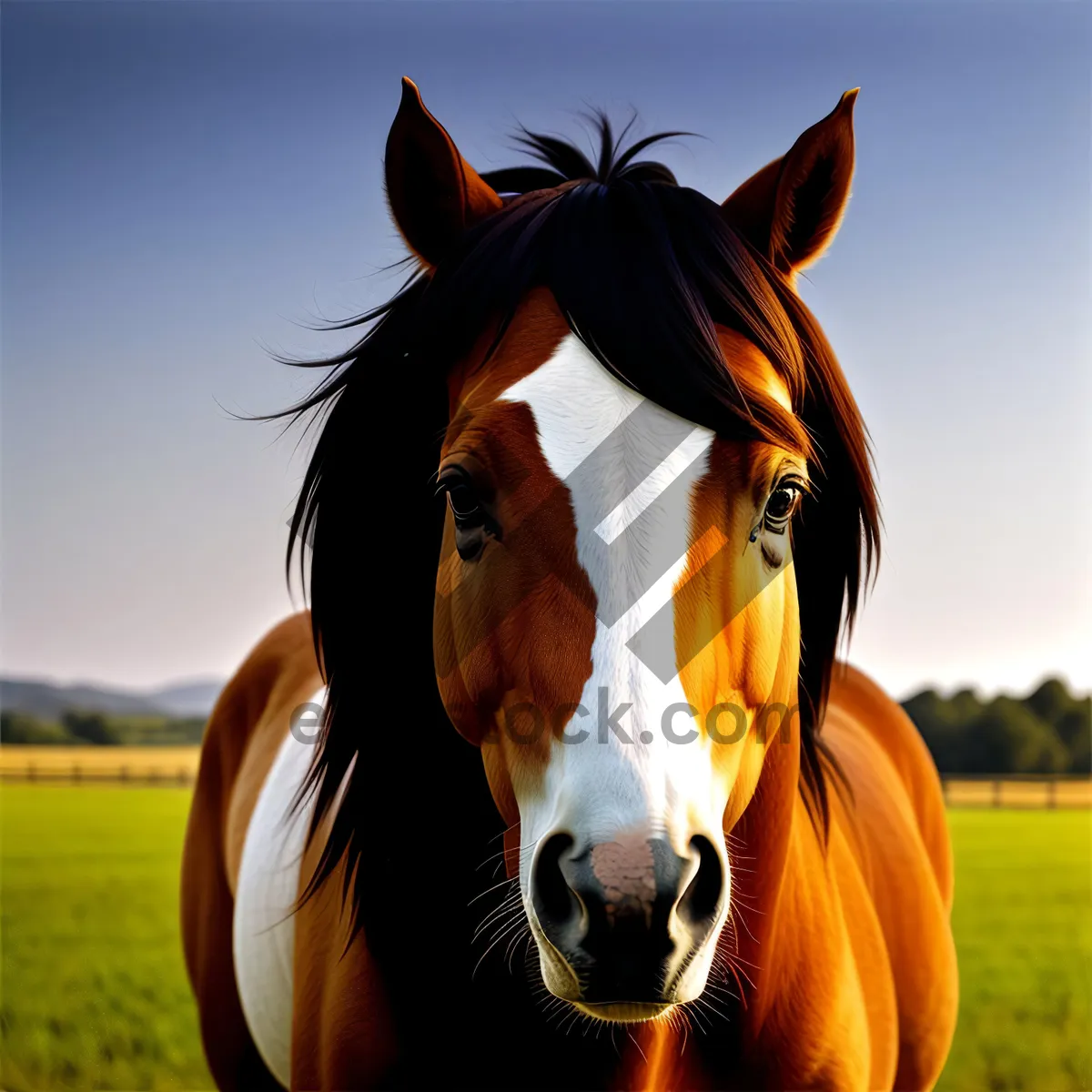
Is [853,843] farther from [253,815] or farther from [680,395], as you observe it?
[253,815]

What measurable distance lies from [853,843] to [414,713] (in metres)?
1.52

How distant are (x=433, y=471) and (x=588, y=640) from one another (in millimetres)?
746

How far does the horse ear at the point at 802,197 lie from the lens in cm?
222

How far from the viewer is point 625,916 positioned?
1473 millimetres

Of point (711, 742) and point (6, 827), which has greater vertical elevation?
point (711, 742)

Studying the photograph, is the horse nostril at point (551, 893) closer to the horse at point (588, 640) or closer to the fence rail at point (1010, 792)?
the horse at point (588, 640)

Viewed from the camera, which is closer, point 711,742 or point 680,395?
point 711,742

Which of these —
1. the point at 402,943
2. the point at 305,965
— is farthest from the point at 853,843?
the point at 305,965

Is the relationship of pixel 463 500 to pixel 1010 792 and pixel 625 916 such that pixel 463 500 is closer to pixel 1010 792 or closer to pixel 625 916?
pixel 625 916

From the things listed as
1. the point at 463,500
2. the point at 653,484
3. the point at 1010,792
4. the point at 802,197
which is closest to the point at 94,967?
the point at 463,500

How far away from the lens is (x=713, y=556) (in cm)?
179

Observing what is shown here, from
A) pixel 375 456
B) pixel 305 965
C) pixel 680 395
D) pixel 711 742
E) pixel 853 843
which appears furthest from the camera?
pixel 853 843

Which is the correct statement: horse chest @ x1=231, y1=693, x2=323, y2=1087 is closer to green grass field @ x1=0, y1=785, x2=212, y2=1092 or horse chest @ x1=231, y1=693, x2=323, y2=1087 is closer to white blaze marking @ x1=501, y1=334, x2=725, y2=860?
white blaze marking @ x1=501, y1=334, x2=725, y2=860

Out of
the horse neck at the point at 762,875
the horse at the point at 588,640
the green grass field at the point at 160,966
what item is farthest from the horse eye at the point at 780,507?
the green grass field at the point at 160,966
